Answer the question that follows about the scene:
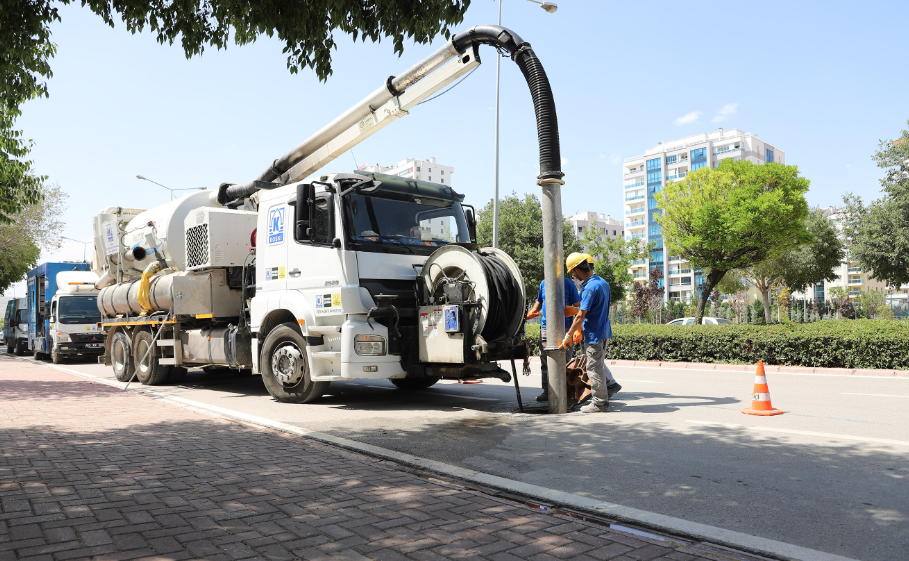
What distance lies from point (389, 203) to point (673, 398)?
185 inches

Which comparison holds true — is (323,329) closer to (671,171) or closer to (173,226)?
(173,226)

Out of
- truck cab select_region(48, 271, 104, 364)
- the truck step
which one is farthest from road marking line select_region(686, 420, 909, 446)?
truck cab select_region(48, 271, 104, 364)

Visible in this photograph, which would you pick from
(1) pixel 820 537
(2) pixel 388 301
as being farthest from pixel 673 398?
(1) pixel 820 537

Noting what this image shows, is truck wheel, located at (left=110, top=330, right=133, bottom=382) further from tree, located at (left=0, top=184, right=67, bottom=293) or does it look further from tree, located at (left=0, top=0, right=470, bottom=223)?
tree, located at (left=0, top=184, right=67, bottom=293)

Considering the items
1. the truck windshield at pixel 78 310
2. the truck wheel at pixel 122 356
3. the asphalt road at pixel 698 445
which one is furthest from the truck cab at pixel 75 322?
the asphalt road at pixel 698 445

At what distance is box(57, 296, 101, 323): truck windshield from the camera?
20562 millimetres

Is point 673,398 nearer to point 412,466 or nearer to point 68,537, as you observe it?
point 412,466

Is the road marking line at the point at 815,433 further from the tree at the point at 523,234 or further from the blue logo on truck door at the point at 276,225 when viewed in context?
the tree at the point at 523,234

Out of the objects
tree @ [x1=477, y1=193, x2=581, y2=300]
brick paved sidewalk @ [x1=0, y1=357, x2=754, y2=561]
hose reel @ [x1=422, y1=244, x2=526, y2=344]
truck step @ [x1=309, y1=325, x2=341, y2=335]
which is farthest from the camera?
tree @ [x1=477, y1=193, x2=581, y2=300]

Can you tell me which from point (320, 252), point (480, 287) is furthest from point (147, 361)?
point (480, 287)

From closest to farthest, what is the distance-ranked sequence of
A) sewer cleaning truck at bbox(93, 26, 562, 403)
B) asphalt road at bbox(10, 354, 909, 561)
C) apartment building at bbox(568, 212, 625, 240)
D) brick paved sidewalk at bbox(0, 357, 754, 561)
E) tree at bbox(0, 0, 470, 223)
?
1. brick paved sidewalk at bbox(0, 357, 754, 561)
2. asphalt road at bbox(10, 354, 909, 561)
3. tree at bbox(0, 0, 470, 223)
4. sewer cleaning truck at bbox(93, 26, 562, 403)
5. apartment building at bbox(568, 212, 625, 240)

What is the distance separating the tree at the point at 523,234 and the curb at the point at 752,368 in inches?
742

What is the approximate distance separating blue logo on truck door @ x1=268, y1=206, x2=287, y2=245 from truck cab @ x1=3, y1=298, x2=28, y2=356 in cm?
2181

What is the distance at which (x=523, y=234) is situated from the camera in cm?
3628
